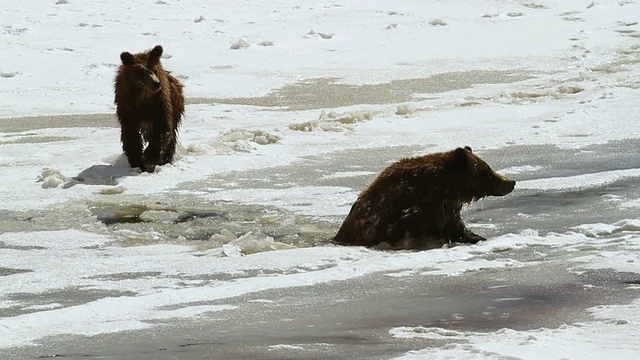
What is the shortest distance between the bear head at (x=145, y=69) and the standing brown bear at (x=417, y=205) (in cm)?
466

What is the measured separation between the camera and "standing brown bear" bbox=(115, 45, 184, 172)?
1450 cm

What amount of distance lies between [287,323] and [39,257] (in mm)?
3378

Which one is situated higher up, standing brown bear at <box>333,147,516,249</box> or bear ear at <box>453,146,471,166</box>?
bear ear at <box>453,146,471,166</box>

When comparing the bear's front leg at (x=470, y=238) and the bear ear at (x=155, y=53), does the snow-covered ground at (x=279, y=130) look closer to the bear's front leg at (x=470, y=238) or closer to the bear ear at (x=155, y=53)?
the bear's front leg at (x=470, y=238)

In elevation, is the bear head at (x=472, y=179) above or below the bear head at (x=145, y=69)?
below

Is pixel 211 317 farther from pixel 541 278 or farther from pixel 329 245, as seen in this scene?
pixel 329 245

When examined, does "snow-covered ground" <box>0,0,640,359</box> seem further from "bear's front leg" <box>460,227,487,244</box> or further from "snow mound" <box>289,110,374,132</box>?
"bear's front leg" <box>460,227,487,244</box>

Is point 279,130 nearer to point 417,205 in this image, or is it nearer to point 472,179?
point 472,179

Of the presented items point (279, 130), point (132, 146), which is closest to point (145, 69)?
point (132, 146)

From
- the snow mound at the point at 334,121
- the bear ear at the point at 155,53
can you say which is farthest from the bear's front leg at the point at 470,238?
the snow mound at the point at 334,121

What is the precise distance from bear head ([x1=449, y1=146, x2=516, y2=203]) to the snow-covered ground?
0.39 meters

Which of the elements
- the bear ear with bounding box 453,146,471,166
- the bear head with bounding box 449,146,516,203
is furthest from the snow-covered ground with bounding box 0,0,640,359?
the bear ear with bounding box 453,146,471,166

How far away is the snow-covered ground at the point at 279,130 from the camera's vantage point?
817 cm

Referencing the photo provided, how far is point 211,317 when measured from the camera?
23.9 ft
